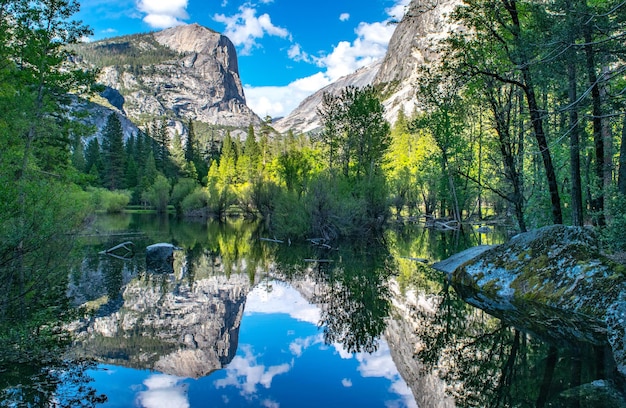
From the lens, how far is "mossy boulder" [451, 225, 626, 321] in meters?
7.85

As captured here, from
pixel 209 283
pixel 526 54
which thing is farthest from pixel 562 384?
pixel 209 283

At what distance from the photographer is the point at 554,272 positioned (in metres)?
9.11

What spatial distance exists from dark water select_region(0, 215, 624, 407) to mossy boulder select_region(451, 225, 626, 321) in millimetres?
849

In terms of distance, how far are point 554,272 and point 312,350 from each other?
234 inches

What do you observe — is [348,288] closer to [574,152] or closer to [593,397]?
[593,397]

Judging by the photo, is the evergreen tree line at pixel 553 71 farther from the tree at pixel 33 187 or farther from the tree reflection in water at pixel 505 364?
the tree at pixel 33 187

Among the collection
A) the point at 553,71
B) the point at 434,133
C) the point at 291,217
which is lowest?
the point at 291,217

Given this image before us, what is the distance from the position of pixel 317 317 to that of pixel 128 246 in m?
15.9

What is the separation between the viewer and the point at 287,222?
2555 cm

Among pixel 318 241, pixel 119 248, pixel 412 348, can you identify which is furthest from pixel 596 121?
pixel 119 248

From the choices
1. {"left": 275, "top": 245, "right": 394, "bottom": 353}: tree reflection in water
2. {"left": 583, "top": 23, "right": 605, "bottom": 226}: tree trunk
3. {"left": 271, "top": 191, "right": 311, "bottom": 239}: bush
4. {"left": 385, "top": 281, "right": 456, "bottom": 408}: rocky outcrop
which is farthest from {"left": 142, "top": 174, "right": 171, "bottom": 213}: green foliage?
{"left": 583, "top": 23, "right": 605, "bottom": 226}: tree trunk

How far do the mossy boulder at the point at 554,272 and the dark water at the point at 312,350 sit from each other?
0.85m

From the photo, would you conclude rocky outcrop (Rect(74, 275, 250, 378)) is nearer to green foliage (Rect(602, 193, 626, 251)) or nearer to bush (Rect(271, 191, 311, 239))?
green foliage (Rect(602, 193, 626, 251))

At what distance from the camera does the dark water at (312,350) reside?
553cm
